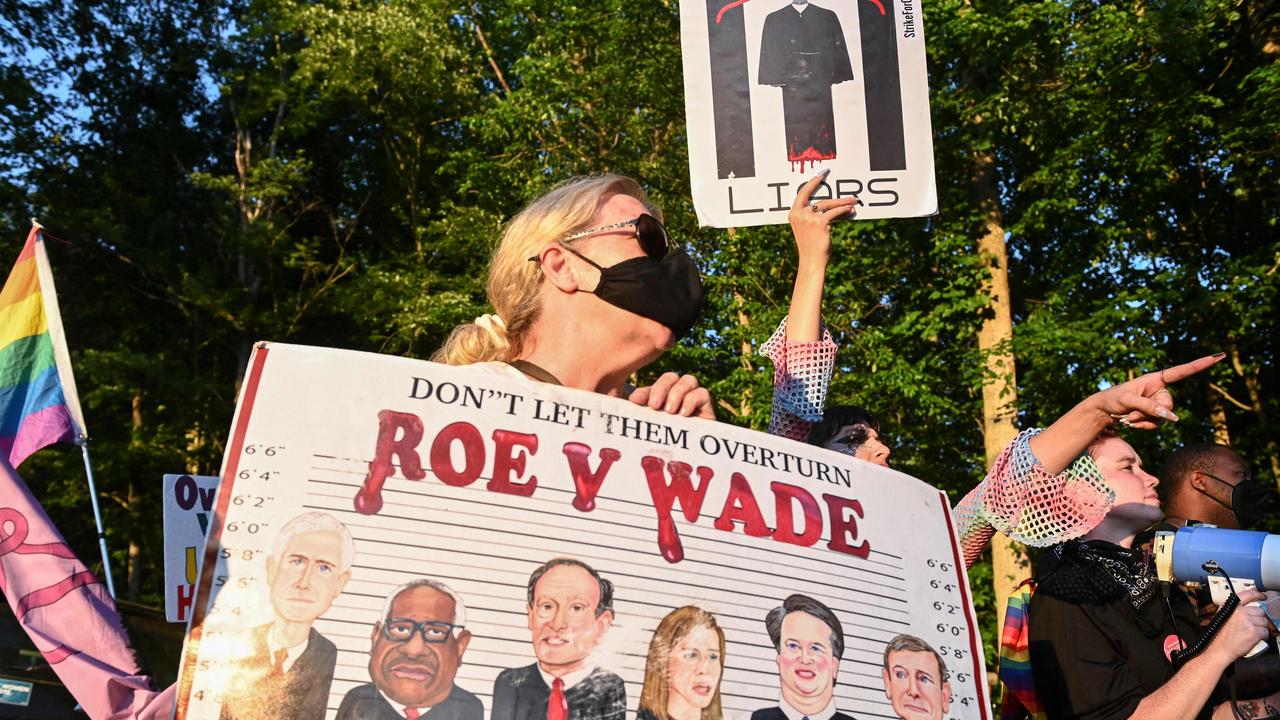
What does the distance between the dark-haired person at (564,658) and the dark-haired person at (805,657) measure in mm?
235

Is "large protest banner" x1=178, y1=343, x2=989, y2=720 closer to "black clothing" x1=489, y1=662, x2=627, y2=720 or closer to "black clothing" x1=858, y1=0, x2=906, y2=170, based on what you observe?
"black clothing" x1=489, y1=662, x2=627, y2=720

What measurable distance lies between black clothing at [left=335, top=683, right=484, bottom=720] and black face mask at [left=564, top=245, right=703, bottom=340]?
87cm

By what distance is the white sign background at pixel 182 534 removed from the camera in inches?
145

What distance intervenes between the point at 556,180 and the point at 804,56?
1022 centimetres

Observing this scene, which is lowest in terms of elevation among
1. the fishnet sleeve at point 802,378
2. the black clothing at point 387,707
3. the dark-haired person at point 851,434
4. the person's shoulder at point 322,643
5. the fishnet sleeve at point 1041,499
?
the black clothing at point 387,707

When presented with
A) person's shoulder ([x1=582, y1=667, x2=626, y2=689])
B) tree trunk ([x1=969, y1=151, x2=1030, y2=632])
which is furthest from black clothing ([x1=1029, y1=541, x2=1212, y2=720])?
tree trunk ([x1=969, y1=151, x2=1030, y2=632])

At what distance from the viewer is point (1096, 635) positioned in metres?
2.99

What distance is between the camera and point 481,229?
15922 mm

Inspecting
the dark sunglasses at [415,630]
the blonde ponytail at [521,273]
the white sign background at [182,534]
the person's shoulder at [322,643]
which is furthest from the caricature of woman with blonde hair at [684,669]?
the white sign background at [182,534]

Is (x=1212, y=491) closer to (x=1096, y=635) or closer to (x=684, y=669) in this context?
(x=1096, y=635)

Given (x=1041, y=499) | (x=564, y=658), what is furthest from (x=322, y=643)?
(x=1041, y=499)

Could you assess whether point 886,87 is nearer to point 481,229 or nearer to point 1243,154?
point 1243,154

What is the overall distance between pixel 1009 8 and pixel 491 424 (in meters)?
11.1

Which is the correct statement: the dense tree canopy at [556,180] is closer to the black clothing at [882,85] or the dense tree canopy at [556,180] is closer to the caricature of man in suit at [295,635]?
the black clothing at [882,85]
